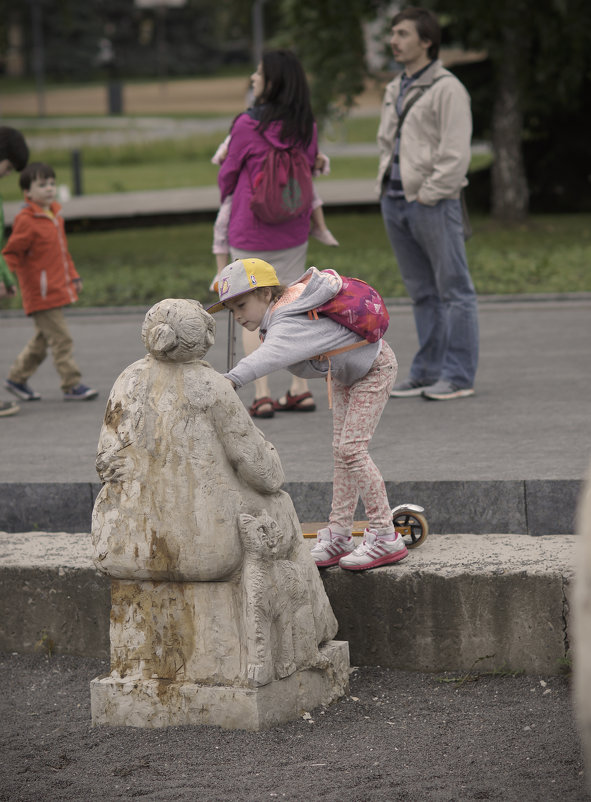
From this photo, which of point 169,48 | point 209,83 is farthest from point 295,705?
point 169,48

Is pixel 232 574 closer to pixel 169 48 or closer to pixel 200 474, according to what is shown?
pixel 200 474

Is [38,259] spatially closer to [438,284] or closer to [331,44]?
[438,284]

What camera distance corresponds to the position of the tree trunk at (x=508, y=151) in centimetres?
1836

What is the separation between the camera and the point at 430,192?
738 cm

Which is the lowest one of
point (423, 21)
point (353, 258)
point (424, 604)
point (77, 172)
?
point (77, 172)

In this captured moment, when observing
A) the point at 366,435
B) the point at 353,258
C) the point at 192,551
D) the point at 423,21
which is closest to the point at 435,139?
the point at 423,21

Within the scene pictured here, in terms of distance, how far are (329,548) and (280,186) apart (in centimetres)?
280

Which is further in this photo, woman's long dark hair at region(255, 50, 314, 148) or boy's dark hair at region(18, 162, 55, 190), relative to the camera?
boy's dark hair at region(18, 162, 55, 190)

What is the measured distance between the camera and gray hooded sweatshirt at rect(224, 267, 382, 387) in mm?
4465

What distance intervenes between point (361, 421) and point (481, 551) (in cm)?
69

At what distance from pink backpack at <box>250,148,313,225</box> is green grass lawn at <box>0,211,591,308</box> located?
17.1ft

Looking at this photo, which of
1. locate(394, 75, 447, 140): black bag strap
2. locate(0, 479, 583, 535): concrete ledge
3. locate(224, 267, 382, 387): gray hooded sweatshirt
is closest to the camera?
locate(224, 267, 382, 387): gray hooded sweatshirt

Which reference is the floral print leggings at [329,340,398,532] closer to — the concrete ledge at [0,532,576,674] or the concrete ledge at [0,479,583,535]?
the concrete ledge at [0,532,576,674]

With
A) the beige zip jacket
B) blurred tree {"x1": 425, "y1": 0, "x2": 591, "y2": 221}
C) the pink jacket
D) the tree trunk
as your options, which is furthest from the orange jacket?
the tree trunk
